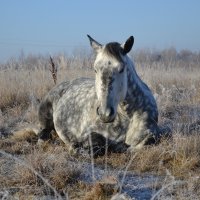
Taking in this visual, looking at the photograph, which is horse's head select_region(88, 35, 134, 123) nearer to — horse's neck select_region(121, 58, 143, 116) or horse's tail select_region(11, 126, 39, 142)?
horse's neck select_region(121, 58, 143, 116)

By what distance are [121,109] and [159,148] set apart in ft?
2.38

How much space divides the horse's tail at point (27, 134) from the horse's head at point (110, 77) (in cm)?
205

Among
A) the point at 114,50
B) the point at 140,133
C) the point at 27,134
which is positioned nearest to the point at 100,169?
the point at 140,133

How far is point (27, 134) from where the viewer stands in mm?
6930

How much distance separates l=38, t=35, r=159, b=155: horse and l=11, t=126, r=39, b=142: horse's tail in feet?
0.57

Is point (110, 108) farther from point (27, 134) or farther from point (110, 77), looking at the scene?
point (27, 134)

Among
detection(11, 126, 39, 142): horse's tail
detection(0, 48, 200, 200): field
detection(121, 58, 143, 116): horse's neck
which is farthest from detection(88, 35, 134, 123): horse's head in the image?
detection(11, 126, 39, 142): horse's tail

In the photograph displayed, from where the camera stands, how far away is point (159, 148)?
516cm

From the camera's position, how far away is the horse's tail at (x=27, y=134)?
667 centimetres

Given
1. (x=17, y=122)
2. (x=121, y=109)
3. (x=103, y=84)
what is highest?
(x=103, y=84)

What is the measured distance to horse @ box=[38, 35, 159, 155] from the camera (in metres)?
4.94

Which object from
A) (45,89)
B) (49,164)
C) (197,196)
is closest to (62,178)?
(49,164)

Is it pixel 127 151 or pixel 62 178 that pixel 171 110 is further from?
pixel 62 178

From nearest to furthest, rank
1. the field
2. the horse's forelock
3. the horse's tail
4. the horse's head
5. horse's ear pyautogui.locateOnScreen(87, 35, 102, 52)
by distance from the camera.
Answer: the field < the horse's head < the horse's forelock < horse's ear pyautogui.locateOnScreen(87, 35, 102, 52) < the horse's tail
